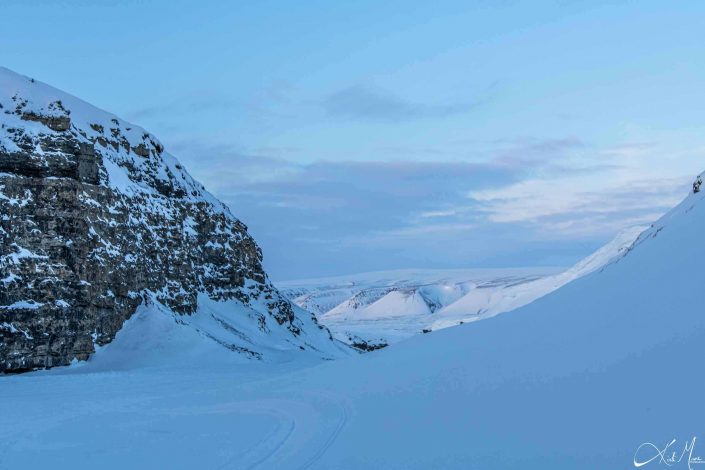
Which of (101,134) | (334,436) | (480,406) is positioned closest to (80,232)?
(101,134)

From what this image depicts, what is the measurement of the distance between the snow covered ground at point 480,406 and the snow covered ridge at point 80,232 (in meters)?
12.4

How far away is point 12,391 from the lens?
25234 mm

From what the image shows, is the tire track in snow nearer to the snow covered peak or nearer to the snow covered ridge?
the snow covered ridge

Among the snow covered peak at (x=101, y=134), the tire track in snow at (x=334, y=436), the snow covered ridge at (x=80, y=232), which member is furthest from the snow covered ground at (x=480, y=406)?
the snow covered peak at (x=101, y=134)

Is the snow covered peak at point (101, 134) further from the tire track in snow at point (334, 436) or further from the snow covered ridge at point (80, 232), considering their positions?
the tire track in snow at point (334, 436)

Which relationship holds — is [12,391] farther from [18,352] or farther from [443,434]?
[443,434]

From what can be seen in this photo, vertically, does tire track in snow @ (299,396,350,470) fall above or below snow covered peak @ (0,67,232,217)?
below

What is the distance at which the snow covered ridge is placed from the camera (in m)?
34.2

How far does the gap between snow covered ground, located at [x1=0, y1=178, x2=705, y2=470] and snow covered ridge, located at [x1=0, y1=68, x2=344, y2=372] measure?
12.4m

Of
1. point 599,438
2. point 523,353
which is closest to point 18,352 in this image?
point 523,353

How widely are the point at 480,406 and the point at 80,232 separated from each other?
1188 inches

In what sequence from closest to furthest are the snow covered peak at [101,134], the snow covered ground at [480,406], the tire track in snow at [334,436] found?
the snow covered ground at [480,406] → the tire track in snow at [334,436] → the snow covered peak at [101,134]

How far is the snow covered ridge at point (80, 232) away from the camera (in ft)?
112

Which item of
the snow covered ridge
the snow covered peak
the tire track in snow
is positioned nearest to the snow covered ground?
the tire track in snow
